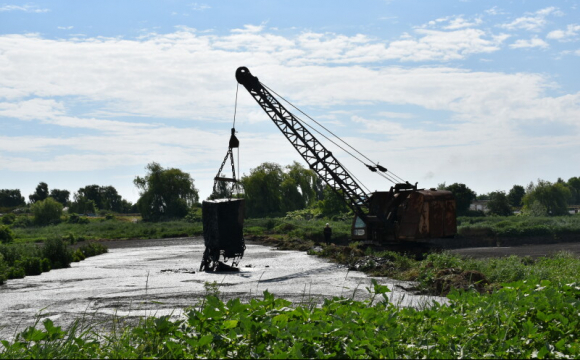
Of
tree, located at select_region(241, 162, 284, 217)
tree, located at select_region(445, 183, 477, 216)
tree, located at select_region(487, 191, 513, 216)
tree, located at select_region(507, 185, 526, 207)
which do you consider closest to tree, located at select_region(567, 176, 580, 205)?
tree, located at select_region(507, 185, 526, 207)

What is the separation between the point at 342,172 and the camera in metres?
38.8

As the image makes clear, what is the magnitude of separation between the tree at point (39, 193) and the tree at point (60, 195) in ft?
21.1

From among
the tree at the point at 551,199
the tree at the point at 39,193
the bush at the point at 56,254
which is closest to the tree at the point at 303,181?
the tree at the point at 551,199

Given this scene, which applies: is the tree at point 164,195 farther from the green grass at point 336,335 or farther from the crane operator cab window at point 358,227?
the green grass at point 336,335

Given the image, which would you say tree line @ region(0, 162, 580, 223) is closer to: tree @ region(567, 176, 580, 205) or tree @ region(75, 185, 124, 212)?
tree @ region(75, 185, 124, 212)

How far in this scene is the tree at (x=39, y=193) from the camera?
138 metres

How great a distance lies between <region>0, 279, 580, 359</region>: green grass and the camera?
564 cm

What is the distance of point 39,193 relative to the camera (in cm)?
13938

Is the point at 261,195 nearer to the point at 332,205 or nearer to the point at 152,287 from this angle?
the point at 332,205

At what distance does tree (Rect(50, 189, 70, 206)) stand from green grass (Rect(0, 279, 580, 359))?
500 ft

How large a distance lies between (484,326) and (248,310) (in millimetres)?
2512

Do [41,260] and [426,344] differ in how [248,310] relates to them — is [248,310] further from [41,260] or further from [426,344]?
[41,260]

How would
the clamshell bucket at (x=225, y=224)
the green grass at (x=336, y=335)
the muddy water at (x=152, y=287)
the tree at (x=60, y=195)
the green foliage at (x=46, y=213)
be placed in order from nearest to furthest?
the green grass at (x=336, y=335) < the muddy water at (x=152, y=287) < the clamshell bucket at (x=225, y=224) < the green foliage at (x=46, y=213) < the tree at (x=60, y=195)

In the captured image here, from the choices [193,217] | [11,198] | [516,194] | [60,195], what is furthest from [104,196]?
[516,194]
